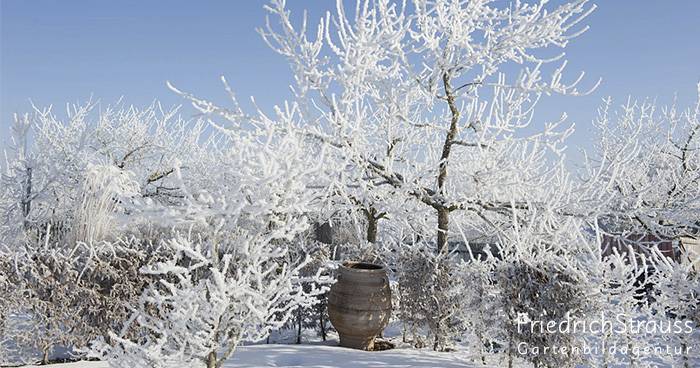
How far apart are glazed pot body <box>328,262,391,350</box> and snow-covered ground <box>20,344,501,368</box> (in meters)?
0.37

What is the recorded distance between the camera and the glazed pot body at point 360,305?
Answer: 612 cm

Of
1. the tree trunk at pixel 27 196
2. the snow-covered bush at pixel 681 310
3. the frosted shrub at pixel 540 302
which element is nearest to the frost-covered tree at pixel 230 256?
the frosted shrub at pixel 540 302

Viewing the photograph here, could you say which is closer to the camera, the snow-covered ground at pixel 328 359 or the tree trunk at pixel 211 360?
the tree trunk at pixel 211 360

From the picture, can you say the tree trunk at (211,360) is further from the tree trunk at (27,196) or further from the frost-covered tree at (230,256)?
the tree trunk at (27,196)

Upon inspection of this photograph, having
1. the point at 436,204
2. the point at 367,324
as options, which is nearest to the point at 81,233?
the point at 367,324

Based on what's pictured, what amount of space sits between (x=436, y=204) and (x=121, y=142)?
38.9ft

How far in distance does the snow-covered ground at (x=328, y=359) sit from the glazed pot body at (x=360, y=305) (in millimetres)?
367

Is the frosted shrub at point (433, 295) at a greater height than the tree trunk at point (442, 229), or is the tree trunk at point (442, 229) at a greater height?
the tree trunk at point (442, 229)

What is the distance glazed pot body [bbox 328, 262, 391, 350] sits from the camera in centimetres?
612

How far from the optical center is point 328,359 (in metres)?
5.29

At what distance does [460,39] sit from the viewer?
20.9ft

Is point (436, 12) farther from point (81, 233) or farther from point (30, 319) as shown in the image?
point (30, 319)

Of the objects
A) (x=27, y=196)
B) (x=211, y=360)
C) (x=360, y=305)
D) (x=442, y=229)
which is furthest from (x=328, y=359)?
(x=27, y=196)

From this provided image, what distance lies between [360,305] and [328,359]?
38.5 inches
